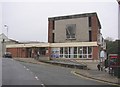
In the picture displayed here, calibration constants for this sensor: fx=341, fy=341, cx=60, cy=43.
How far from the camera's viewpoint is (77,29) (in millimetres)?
68438

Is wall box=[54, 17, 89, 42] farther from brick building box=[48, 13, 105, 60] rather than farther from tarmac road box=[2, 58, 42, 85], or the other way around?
tarmac road box=[2, 58, 42, 85]

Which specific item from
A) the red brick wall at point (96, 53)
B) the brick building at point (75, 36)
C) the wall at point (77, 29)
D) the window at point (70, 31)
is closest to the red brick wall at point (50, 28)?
the brick building at point (75, 36)

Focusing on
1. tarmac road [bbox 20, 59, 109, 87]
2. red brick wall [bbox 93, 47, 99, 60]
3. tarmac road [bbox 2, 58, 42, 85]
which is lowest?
tarmac road [bbox 20, 59, 109, 87]

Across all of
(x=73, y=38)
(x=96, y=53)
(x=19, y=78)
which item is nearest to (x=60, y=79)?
(x=19, y=78)

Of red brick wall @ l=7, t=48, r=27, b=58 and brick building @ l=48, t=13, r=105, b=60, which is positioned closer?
brick building @ l=48, t=13, r=105, b=60

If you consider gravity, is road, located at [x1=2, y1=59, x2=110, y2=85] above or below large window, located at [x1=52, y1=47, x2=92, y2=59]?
below

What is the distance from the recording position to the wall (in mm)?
67250

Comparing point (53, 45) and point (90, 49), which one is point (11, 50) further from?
point (90, 49)

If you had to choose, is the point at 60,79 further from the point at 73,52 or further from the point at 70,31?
the point at 70,31

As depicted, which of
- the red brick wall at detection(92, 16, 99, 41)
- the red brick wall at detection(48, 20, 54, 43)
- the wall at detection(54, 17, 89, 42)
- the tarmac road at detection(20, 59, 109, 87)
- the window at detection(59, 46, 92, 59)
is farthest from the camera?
the red brick wall at detection(48, 20, 54, 43)

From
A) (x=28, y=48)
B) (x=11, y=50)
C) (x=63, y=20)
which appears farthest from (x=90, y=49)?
(x=11, y=50)

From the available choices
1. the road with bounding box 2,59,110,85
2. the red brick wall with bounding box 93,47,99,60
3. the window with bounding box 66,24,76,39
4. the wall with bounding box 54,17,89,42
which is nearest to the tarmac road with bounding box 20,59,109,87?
the road with bounding box 2,59,110,85

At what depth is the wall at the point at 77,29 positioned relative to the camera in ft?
221

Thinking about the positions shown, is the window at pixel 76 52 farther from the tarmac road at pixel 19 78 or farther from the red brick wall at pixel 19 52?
the tarmac road at pixel 19 78
